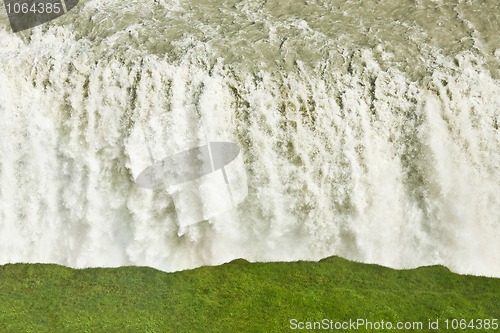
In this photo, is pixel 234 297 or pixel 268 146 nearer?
pixel 234 297

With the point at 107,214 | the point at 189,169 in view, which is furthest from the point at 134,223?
the point at 189,169

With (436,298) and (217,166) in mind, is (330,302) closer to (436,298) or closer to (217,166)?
(436,298)

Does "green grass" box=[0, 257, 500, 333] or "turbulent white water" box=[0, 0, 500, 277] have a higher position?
"turbulent white water" box=[0, 0, 500, 277]

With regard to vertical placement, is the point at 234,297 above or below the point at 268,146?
below

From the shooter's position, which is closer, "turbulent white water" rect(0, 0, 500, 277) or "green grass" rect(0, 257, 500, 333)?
"green grass" rect(0, 257, 500, 333)
